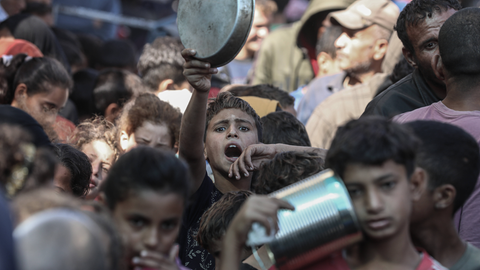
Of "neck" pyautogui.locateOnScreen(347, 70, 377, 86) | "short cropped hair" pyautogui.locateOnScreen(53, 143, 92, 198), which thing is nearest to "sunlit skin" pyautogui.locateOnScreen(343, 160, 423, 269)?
"short cropped hair" pyautogui.locateOnScreen(53, 143, 92, 198)

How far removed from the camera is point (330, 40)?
573 centimetres

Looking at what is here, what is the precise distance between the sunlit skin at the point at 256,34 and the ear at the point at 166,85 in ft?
7.44

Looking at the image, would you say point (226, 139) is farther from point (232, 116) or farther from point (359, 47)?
point (359, 47)

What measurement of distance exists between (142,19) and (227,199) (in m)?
7.52

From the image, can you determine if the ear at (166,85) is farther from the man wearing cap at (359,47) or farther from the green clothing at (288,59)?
the green clothing at (288,59)

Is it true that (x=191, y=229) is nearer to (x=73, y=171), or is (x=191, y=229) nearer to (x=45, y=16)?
(x=73, y=171)

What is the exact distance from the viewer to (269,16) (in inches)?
308

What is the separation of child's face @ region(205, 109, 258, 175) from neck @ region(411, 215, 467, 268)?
1.37 meters

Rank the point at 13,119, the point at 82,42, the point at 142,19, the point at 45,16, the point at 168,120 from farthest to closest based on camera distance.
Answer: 1. the point at 142,19
2. the point at 82,42
3. the point at 45,16
4. the point at 168,120
5. the point at 13,119

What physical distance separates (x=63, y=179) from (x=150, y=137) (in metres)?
0.83

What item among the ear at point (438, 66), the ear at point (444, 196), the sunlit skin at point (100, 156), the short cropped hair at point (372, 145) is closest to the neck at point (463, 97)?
the ear at point (438, 66)

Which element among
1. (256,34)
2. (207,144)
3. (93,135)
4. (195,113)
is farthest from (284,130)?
(256,34)

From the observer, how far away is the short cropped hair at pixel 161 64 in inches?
206

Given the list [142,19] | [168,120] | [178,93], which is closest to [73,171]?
[168,120]
